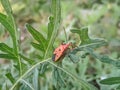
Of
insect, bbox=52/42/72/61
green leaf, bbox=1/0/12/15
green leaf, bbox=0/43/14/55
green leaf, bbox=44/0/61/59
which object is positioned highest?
green leaf, bbox=1/0/12/15

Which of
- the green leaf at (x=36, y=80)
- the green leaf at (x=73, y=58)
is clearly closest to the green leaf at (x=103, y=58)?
the green leaf at (x=73, y=58)

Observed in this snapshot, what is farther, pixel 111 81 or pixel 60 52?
pixel 111 81

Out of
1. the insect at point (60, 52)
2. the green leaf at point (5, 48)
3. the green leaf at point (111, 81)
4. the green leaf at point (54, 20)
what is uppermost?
the green leaf at point (54, 20)

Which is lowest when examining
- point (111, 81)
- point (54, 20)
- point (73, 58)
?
point (111, 81)

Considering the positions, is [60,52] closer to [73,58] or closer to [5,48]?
[73,58]

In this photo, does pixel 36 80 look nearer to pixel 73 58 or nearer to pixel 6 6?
pixel 73 58

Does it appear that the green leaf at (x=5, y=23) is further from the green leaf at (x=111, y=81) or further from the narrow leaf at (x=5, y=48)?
the green leaf at (x=111, y=81)

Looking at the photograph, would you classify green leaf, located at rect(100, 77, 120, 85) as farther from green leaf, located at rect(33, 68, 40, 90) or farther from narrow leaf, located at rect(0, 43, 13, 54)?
narrow leaf, located at rect(0, 43, 13, 54)

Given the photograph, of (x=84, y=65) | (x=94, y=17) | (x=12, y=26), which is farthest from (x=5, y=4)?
(x=94, y=17)

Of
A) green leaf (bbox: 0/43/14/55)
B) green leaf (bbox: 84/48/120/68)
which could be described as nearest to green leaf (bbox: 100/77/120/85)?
green leaf (bbox: 84/48/120/68)

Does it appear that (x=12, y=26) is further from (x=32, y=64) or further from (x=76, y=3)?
(x=76, y=3)

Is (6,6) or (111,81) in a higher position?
(6,6)

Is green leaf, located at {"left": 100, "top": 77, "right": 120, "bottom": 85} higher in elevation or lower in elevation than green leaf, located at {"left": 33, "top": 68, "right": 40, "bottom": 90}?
lower

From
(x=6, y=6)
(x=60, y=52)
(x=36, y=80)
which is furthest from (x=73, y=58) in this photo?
(x=6, y=6)
